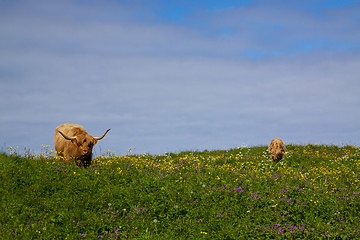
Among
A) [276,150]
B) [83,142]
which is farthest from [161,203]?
[276,150]

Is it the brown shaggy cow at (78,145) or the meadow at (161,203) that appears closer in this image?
the meadow at (161,203)

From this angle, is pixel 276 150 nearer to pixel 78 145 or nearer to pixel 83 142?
pixel 83 142

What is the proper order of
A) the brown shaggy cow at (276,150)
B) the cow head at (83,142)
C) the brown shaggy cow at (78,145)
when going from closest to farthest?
the cow head at (83,142) → the brown shaggy cow at (78,145) → the brown shaggy cow at (276,150)

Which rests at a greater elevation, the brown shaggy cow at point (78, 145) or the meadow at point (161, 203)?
the brown shaggy cow at point (78, 145)

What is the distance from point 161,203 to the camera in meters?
12.4

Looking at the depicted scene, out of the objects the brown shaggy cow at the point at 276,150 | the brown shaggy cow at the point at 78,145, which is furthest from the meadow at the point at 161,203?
the brown shaggy cow at the point at 276,150

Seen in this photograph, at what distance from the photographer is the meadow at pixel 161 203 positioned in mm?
10922

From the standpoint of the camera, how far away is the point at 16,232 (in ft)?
34.3

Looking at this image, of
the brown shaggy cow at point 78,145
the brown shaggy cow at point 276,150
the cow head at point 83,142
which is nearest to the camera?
the cow head at point 83,142

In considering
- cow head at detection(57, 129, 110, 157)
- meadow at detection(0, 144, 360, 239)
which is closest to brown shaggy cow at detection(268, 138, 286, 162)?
meadow at detection(0, 144, 360, 239)

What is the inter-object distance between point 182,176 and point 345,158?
44.2ft

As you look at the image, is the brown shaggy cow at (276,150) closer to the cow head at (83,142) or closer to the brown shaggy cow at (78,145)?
the brown shaggy cow at (78,145)

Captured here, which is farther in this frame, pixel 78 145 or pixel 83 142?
pixel 78 145

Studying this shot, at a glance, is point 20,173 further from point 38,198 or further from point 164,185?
point 164,185
